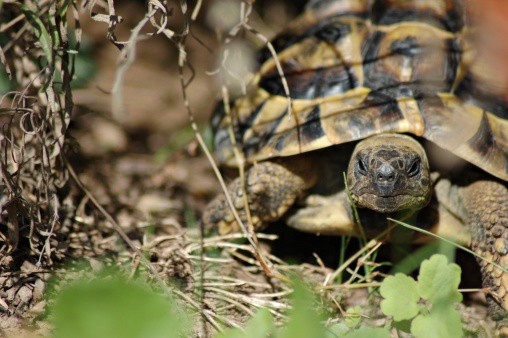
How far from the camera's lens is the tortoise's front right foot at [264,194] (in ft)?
10.2

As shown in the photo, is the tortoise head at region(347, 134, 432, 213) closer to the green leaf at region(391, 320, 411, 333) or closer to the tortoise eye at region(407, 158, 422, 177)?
the tortoise eye at region(407, 158, 422, 177)

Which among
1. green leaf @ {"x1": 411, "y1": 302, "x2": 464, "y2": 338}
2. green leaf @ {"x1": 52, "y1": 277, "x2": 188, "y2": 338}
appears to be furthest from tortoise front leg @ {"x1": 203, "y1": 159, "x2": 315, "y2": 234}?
green leaf @ {"x1": 52, "y1": 277, "x2": 188, "y2": 338}

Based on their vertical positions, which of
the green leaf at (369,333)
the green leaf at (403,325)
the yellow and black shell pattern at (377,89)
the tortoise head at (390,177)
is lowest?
the green leaf at (403,325)

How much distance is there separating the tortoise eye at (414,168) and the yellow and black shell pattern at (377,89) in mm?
162

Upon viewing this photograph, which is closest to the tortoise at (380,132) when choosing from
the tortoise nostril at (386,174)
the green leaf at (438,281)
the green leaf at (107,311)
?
the tortoise nostril at (386,174)

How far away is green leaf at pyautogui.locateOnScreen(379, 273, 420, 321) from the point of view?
7.21ft

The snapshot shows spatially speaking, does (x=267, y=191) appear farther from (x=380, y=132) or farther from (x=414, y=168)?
(x=414, y=168)

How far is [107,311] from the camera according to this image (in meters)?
1.53

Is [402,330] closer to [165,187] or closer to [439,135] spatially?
[439,135]

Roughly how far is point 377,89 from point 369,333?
1.36 metres

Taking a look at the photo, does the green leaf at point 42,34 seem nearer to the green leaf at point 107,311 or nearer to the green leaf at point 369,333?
the green leaf at point 107,311

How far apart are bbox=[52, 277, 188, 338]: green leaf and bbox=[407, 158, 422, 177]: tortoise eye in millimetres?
1521

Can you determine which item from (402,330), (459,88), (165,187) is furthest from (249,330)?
(165,187)

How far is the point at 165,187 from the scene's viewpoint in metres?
3.91
